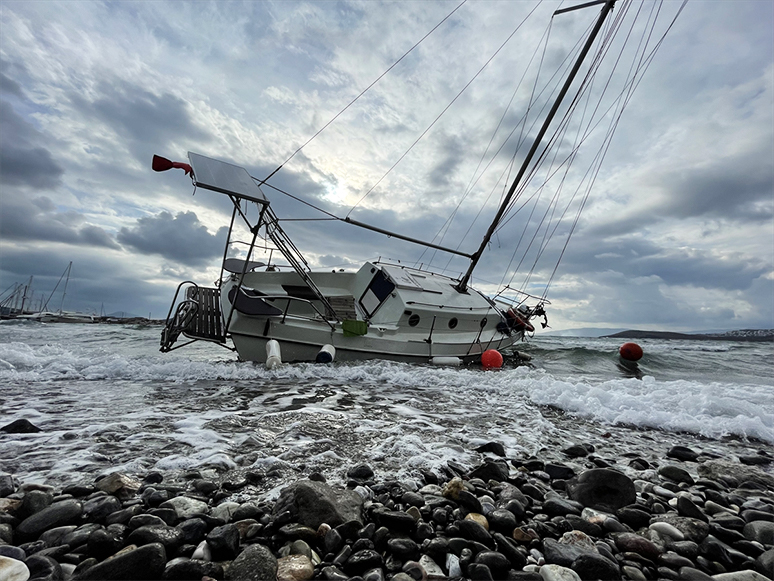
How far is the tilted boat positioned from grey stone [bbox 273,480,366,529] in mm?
7866

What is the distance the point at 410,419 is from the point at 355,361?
5.99 meters

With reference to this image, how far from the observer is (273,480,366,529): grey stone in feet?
8.71

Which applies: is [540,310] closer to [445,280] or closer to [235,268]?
[445,280]

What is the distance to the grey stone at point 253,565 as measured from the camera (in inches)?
81.5

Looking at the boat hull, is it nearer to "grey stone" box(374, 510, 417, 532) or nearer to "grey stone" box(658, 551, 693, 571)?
"grey stone" box(374, 510, 417, 532)

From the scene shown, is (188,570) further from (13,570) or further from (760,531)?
(760,531)

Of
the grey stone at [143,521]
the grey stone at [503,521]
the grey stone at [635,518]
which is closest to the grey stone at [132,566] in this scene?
the grey stone at [143,521]

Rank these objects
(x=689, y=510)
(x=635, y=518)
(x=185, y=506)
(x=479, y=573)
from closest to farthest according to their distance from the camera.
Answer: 1. (x=479, y=573)
2. (x=185, y=506)
3. (x=635, y=518)
4. (x=689, y=510)

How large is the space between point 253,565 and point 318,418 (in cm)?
357

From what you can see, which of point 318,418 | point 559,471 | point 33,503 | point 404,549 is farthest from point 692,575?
point 33,503

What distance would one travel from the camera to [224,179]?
31.5 ft

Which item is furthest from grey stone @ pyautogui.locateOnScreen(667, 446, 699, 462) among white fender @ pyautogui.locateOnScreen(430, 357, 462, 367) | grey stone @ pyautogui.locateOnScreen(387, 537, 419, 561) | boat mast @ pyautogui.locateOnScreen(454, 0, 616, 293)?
boat mast @ pyautogui.locateOnScreen(454, 0, 616, 293)

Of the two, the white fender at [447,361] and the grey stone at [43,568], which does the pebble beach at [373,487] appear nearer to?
the grey stone at [43,568]

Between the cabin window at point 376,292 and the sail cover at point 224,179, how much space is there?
6.05 metres
